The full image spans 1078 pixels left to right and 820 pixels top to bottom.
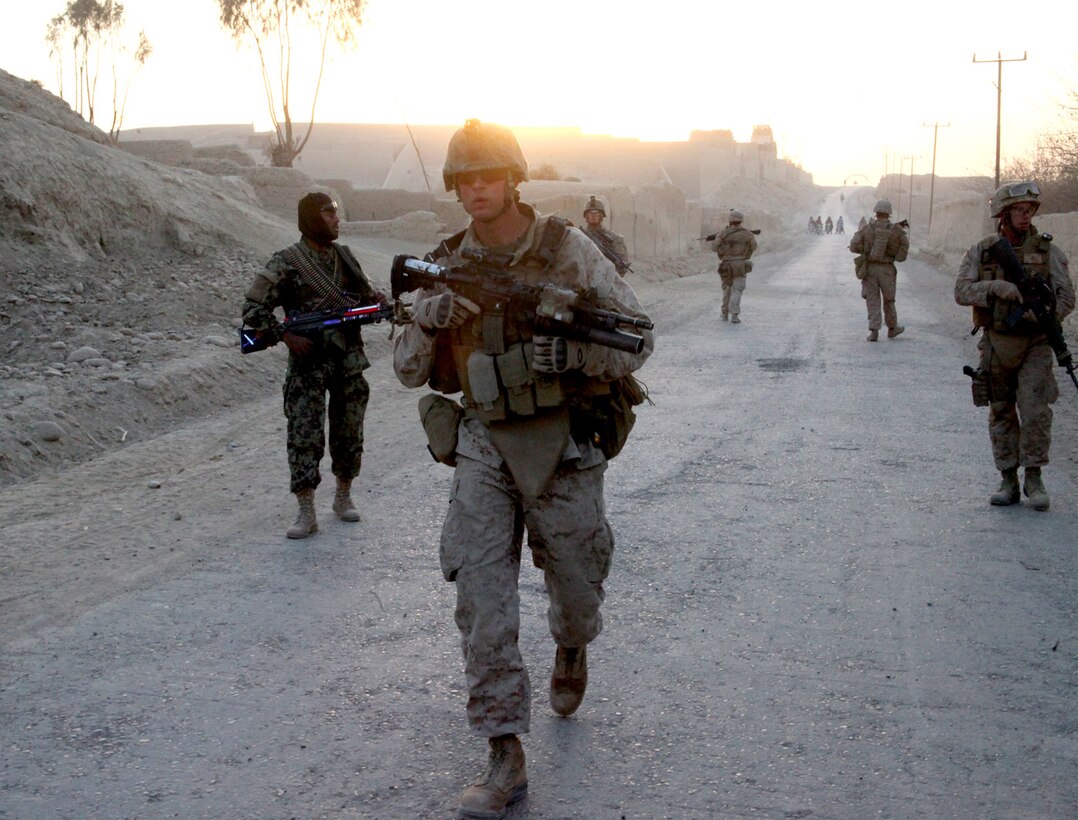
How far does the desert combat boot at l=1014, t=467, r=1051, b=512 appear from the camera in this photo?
6.39m

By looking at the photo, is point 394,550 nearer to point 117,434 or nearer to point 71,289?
point 117,434

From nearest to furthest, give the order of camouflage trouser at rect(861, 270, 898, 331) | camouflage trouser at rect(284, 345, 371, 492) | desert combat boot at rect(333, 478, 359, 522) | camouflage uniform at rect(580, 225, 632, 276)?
camouflage trouser at rect(284, 345, 371, 492), desert combat boot at rect(333, 478, 359, 522), camouflage uniform at rect(580, 225, 632, 276), camouflage trouser at rect(861, 270, 898, 331)

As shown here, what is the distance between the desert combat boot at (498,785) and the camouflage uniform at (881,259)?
11908 mm

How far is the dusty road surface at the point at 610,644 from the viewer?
3303 millimetres

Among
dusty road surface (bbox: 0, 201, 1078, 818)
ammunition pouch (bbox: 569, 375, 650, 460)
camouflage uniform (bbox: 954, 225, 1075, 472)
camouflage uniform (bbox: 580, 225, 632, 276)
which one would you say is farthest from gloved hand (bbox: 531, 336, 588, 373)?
camouflage uniform (bbox: 580, 225, 632, 276)

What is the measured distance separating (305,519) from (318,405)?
607mm

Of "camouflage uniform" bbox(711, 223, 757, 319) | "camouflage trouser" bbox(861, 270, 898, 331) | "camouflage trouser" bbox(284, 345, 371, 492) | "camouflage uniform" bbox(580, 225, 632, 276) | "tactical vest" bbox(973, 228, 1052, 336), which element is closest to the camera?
"camouflage trouser" bbox(284, 345, 371, 492)

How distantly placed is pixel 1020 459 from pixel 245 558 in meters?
4.25

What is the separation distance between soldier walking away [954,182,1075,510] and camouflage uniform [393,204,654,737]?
3680 millimetres

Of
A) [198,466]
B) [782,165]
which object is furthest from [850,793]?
[782,165]

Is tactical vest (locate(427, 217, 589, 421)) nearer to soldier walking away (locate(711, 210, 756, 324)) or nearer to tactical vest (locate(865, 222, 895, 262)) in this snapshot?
tactical vest (locate(865, 222, 895, 262))

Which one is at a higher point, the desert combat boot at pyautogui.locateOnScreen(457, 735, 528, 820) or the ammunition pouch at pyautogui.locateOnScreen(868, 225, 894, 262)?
the ammunition pouch at pyautogui.locateOnScreen(868, 225, 894, 262)

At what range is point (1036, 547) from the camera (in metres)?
5.70

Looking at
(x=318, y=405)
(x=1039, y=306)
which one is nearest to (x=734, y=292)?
(x=1039, y=306)
